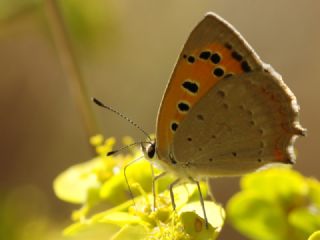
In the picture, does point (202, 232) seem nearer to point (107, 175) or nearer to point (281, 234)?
point (281, 234)

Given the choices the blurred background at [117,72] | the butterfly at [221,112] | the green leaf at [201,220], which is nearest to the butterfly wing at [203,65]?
the butterfly at [221,112]

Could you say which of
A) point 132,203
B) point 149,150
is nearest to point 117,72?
point 149,150

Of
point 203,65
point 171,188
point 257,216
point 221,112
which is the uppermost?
point 203,65

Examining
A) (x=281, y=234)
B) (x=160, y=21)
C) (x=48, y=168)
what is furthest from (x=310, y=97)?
(x=281, y=234)

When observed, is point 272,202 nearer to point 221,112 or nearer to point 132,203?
point 221,112

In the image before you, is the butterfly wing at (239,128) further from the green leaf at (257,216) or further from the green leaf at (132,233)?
the green leaf at (132,233)

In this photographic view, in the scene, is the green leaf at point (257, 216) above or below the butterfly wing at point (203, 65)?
below
